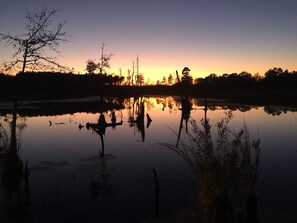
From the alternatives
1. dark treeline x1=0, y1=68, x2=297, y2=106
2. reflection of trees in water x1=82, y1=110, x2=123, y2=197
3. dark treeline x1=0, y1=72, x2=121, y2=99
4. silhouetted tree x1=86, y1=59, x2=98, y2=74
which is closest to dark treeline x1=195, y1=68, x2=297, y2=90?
dark treeline x1=0, y1=68, x2=297, y2=106

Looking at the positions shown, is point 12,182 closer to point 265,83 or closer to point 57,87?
point 265,83

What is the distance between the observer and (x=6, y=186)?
1239cm

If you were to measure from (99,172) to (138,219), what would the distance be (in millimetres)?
5634

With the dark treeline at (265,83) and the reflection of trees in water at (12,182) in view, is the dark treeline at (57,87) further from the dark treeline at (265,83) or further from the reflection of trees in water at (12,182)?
the reflection of trees in water at (12,182)

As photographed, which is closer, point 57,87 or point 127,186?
point 127,186

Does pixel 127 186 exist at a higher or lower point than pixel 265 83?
lower

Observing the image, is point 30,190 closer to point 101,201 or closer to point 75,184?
point 75,184

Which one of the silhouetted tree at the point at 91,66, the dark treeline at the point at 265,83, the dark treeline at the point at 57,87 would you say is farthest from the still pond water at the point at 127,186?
the dark treeline at the point at 265,83

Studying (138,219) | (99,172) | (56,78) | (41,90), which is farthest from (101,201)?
(56,78)

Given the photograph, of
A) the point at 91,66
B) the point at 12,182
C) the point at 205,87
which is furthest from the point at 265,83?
the point at 12,182

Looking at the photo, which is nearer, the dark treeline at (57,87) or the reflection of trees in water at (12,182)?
the reflection of trees in water at (12,182)

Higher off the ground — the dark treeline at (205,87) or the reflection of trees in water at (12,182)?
the dark treeline at (205,87)

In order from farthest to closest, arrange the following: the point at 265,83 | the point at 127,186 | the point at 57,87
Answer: the point at 57,87, the point at 265,83, the point at 127,186

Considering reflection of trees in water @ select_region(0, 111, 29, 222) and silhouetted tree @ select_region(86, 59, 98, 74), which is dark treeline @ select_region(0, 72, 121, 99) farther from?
reflection of trees in water @ select_region(0, 111, 29, 222)
